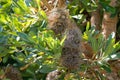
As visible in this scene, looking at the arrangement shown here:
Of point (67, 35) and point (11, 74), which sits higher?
point (67, 35)

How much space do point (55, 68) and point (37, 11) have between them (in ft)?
0.86

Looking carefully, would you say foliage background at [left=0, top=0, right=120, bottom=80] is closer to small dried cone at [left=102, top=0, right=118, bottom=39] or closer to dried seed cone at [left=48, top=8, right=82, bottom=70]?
dried seed cone at [left=48, top=8, right=82, bottom=70]

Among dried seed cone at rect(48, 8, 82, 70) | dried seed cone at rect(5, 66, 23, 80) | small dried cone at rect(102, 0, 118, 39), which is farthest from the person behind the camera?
small dried cone at rect(102, 0, 118, 39)

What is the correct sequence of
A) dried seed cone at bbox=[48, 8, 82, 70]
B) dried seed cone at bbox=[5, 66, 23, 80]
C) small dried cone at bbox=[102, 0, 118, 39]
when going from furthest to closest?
small dried cone at bbox=[102, 0, 118, 39]
dried seed cone at bbox=[5, 66, 23, 80]
dried seed cone at bbox=[48, 8, 82, 70]

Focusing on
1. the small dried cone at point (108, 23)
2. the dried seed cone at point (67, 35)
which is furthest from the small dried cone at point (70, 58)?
the small dried cone at point (108, 23)

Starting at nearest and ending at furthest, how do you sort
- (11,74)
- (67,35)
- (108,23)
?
(67,35), (11,74), (108,23)

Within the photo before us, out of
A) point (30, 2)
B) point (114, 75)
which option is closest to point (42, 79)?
point (114, 75)

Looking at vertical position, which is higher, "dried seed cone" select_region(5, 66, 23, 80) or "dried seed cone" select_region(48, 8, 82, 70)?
"dried seed cone" select_region(48, 8, 82, 70)

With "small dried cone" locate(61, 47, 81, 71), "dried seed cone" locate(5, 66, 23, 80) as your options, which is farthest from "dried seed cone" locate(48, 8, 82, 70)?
"dried seed cone" locate(5, 66, 23, 80)

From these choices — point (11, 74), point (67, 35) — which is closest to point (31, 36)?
point (67, 35)

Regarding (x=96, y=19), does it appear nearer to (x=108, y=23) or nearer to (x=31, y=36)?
(x=108, y=23)

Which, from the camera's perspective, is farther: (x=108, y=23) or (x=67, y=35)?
(x=108, y=23)

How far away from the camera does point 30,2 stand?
166 centimetres

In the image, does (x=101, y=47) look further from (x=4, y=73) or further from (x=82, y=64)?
(x=4, y=73)
